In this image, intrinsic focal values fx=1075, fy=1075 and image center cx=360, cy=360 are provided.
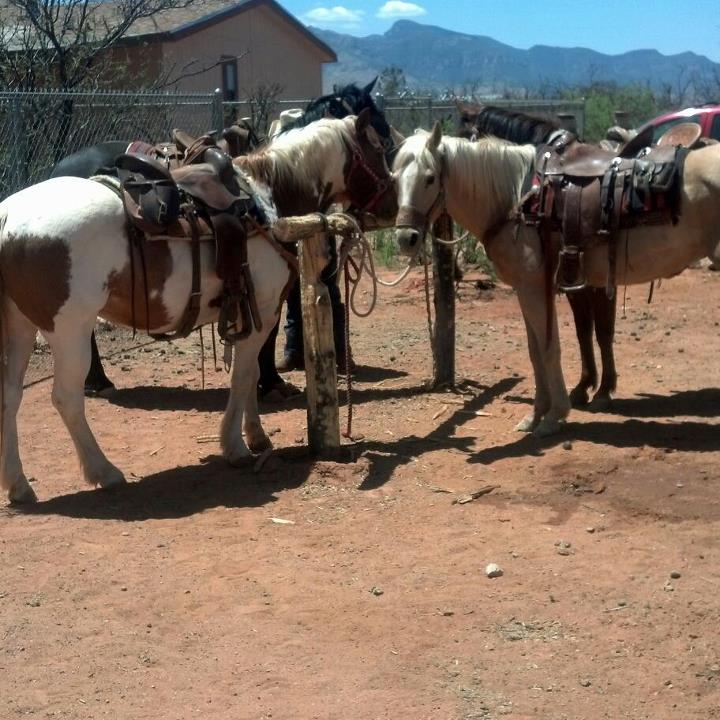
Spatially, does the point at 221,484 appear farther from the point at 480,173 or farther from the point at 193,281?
the point at 480,173

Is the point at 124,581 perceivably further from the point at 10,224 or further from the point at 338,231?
the point at 338,231

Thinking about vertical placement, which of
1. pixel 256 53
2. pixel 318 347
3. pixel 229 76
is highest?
pixel 256 53

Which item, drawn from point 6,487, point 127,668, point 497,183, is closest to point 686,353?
point 497,183

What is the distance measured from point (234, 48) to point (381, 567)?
85.3 feet

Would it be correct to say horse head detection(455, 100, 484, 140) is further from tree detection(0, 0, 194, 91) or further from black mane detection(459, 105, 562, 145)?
tree detection(0, 0, 194, 91)

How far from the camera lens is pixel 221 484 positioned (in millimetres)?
6242

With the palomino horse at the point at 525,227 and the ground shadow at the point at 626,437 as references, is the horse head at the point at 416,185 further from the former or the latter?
the ground shadow at the point at 626,437

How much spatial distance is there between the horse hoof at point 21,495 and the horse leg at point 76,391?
0.33 m

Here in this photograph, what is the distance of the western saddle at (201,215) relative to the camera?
5742 millimetres

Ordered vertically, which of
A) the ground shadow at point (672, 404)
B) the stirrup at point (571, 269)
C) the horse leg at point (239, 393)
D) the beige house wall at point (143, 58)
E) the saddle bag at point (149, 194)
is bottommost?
the ground shadow at point (672, 404)

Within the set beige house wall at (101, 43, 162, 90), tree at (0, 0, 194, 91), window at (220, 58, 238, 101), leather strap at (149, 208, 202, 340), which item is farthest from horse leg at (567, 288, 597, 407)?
window at (220, 58, 238, 101)

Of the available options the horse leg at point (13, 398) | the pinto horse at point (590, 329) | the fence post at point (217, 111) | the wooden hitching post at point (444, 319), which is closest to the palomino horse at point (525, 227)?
the pinto horse at point (590, 329)

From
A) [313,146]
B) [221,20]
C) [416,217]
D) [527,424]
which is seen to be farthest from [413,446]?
[221,20]

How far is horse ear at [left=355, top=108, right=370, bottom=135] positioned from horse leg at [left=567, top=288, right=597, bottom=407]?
6.22ft
